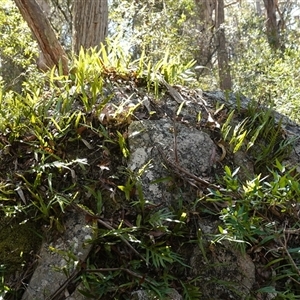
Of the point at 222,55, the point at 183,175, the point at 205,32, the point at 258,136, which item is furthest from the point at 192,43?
the point at 183,175

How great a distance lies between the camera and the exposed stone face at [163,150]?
2.34 metres

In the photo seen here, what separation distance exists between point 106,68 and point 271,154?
3.97 feet

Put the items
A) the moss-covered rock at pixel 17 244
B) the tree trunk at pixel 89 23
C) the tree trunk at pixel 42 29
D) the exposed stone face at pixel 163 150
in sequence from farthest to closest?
the tree trunk at pixel 89 23, the tree trunk at pixel 42 29, the exposed stone face at pixel 163 150, the moss-covered rock at pixel 17 244

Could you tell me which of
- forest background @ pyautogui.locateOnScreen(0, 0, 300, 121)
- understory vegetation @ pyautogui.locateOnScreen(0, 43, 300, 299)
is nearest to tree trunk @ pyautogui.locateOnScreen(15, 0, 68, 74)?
forest background @ pyautogui.locateOnScreen(0, 0, 300, 121)

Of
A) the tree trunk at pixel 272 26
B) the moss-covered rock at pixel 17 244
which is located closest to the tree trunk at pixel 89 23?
the moss-covered rock at pixel 17 244

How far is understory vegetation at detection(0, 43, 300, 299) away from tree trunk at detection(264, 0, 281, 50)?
964 cm

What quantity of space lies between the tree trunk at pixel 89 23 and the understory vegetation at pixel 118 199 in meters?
2.35

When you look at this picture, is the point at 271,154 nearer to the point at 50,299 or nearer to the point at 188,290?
the point at 188,290

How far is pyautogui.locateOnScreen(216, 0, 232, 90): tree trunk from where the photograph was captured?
38.6 ft

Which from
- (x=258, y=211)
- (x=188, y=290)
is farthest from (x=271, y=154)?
(x=188, y=290)

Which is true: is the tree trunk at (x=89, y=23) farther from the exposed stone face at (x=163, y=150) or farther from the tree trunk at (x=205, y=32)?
the tree trunk at (x=205, y=32)

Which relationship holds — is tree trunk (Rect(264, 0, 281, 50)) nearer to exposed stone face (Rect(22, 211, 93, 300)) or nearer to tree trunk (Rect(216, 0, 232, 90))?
tree trunk (Rect(216, 0, 232, 90))

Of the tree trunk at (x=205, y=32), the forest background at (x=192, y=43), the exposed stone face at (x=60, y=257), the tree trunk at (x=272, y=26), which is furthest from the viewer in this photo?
the tree trunk at (x=205, y=32)

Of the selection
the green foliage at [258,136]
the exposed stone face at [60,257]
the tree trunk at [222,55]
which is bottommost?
the tree trunk at [222,55]
